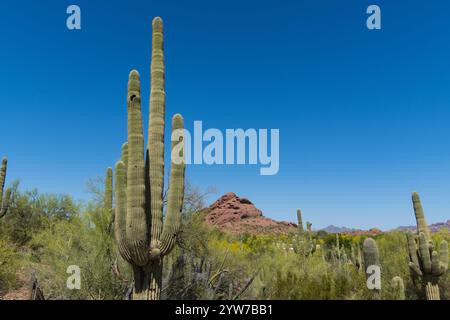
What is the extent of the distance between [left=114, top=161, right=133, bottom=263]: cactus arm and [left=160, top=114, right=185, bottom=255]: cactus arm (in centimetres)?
77

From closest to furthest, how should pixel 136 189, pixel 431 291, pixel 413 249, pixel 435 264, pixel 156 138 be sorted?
pixel 136 189, pixel 156 138, pixel 435 264, pixel 431 291, pixel 413 249

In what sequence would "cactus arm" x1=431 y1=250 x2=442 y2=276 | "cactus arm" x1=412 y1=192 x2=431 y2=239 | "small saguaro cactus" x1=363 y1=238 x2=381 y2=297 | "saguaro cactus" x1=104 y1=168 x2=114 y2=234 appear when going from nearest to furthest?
"small saguaro cactus" x1=363 y1=238 x2=381 y2=297, "saguaro cactus" x1=104 y1=168 x2=114 y2=234, "cactus arm" x1=431 y1=250 x2=442 y2=276, "cactus arm" x1=412 y1=192 x2=431 y2=239

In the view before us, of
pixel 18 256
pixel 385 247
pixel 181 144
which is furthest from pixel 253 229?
pixel 181 144

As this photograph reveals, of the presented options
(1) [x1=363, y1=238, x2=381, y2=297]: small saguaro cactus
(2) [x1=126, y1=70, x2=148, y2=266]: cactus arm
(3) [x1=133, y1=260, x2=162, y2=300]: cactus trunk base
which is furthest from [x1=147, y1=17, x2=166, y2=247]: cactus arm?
(1) [x1=363, y1=238, x2=381, y2=297]: small saguaro cactus

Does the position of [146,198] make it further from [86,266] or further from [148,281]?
[86,266]

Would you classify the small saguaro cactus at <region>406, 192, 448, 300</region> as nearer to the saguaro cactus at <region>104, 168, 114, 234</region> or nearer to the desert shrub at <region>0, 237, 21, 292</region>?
the saguaro cactus at <region>104, 168, 114, 234</region>

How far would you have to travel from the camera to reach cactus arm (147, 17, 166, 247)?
748 centimetres

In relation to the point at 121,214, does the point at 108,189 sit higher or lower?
higher

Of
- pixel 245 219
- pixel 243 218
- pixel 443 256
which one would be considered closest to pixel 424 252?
pixel 443 256

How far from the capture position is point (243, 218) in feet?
282

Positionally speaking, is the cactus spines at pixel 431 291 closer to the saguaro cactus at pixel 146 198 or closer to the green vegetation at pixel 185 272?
the green vegetation at pixel 185 272

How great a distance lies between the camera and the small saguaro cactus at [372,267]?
847cm

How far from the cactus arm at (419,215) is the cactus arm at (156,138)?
10.5 meters

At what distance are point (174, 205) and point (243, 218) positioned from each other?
261 feet
